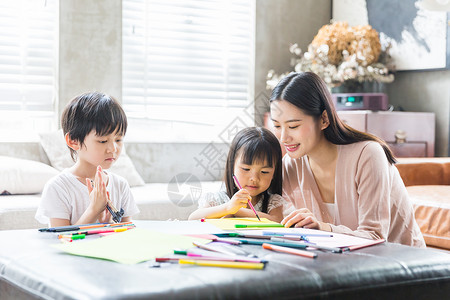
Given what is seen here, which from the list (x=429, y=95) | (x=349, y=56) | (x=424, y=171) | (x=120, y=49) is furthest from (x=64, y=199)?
(x=429, y=95)

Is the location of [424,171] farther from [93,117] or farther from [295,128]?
[93,117]

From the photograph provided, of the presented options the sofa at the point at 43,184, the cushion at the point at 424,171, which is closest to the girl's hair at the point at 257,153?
the sofa at the point at 43,184

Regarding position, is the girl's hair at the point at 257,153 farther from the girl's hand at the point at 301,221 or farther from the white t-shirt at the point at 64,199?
the girl's hand at the point at 301,221

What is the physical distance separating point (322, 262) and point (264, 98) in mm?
3586

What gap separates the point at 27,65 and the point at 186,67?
1.13 metres

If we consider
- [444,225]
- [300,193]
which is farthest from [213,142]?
[300,193]

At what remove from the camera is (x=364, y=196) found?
5.48 ft

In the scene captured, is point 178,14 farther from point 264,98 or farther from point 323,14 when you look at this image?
point 323,14

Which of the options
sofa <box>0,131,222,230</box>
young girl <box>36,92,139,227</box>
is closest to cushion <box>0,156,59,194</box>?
sofa <box>0,131,222,230</box>

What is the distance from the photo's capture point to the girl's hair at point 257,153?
Answer: 1.89m

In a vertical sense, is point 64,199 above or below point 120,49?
below

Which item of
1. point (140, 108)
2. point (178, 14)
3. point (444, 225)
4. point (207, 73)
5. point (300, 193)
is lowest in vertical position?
point (444, 225)

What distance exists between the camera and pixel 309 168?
1919 millimetres

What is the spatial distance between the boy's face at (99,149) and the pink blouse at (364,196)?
60cm
